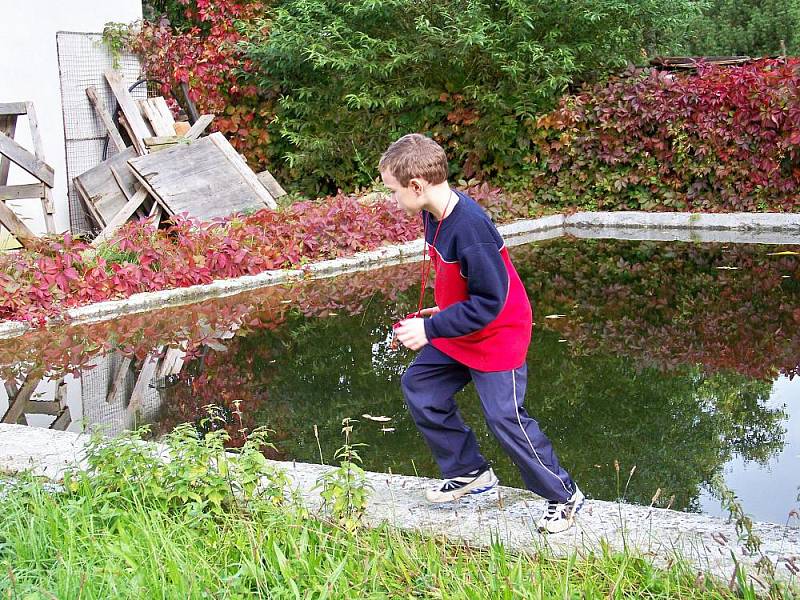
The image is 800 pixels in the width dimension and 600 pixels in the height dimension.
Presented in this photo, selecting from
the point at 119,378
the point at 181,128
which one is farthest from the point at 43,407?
the point at 181,128

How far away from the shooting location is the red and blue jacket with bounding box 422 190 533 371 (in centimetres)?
324

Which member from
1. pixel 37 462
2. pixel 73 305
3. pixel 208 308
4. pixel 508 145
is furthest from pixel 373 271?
pixel 37 462

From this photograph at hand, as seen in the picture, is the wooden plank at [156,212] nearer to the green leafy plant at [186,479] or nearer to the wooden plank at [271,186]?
the wooden plank at [271,186]

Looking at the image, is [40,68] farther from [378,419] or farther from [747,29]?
[747,29]

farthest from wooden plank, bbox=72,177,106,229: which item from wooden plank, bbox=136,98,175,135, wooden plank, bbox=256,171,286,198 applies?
wooden plank, bbox=256,171,286,198

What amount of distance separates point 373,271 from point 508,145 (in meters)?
5.07

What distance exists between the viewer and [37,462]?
4.11 metres

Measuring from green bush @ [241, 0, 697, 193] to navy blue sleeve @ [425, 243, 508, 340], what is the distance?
10.5 m

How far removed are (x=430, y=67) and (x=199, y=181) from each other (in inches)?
181

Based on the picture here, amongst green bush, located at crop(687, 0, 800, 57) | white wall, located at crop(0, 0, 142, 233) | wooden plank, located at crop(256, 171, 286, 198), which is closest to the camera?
white wall, located at crop(0, 0, 142, 233)

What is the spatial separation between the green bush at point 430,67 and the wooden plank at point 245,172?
2.55 meters

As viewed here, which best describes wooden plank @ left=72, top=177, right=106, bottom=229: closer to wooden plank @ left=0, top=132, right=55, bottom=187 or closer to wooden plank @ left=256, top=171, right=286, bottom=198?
wooden plank @ left=0, top=132, right=55, bottom=187

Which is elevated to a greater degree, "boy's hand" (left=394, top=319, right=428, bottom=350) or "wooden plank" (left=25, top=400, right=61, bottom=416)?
"boy's hand" (left=394, top=319, right=428, bottom=350)

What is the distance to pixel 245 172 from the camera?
1195 centimetres
